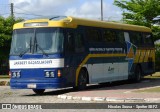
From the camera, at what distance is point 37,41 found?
1911cm

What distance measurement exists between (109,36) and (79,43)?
3279mm

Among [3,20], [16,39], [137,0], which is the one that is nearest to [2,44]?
[3,20]

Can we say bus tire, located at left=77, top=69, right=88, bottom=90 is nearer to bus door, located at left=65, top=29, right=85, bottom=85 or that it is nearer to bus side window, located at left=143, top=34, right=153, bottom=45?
bus door, located at left=65, top=29, right=85, bottom=85

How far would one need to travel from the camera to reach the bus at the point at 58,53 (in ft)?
61.8

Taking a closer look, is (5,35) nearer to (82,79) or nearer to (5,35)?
(5,35)

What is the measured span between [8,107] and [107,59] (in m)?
10.1

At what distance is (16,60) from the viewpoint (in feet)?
64.0

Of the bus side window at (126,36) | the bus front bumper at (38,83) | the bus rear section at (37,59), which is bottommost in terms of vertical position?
the bus front bumper at (38,83)

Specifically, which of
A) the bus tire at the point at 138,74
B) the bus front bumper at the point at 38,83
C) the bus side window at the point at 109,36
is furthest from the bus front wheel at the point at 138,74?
the bus front bumper at the point at 38,83

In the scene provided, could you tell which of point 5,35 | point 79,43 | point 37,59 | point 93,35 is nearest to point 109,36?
point 93,35

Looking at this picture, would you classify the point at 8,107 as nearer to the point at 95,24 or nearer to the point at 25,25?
the point at 25,25

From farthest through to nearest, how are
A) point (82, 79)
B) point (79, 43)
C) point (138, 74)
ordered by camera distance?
point (138, 74), point (82, 79), point (79, 43)

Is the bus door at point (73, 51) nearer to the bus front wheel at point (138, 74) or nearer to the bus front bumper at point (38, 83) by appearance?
the bus front bumper at point (38, 83)

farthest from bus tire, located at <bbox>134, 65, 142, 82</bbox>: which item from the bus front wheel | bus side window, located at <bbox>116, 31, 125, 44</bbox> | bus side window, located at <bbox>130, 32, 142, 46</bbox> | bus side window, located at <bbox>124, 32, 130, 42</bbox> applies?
A: bus side window, located at <bbox>116, 31, 125, 44</bbox>
